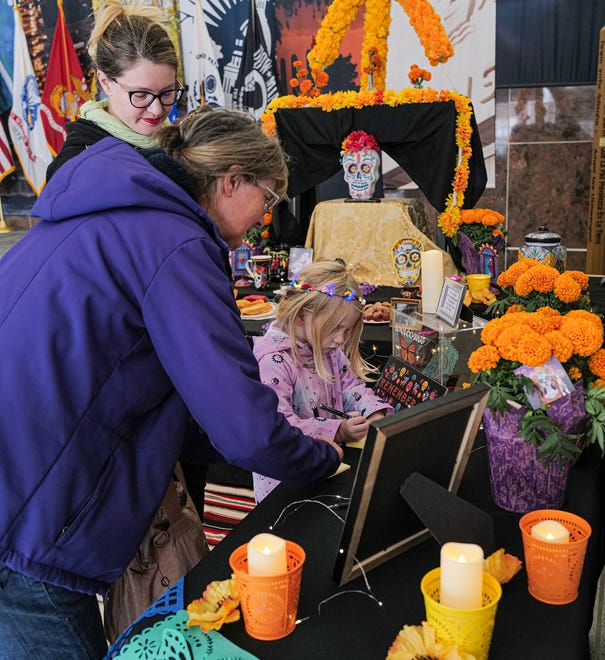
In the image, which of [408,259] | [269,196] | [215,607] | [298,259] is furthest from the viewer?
[298,259]

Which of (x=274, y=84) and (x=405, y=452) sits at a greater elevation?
(x=274, y=84)

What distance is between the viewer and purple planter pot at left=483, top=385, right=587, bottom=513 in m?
1.24

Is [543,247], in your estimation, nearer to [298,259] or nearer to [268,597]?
[298,259]

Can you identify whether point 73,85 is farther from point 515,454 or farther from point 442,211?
point 515,454

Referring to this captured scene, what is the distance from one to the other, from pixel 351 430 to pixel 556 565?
2.46 feet

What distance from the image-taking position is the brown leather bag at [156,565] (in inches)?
53.3

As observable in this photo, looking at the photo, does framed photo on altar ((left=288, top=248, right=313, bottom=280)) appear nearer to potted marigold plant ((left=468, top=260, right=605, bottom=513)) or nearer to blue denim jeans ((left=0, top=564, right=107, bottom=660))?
potted marigold plant ((left=468, top=260, right=605, bottom=513))

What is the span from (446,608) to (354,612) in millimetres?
229

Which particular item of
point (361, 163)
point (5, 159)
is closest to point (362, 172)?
point (361, 163)

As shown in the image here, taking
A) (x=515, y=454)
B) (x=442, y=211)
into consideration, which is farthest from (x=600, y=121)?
(x=515, y=454)

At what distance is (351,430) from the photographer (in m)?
1.69

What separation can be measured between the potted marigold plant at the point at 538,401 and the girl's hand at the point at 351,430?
42 cm

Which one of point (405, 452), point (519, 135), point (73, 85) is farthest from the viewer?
point (73, 85)

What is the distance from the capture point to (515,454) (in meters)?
1.27
